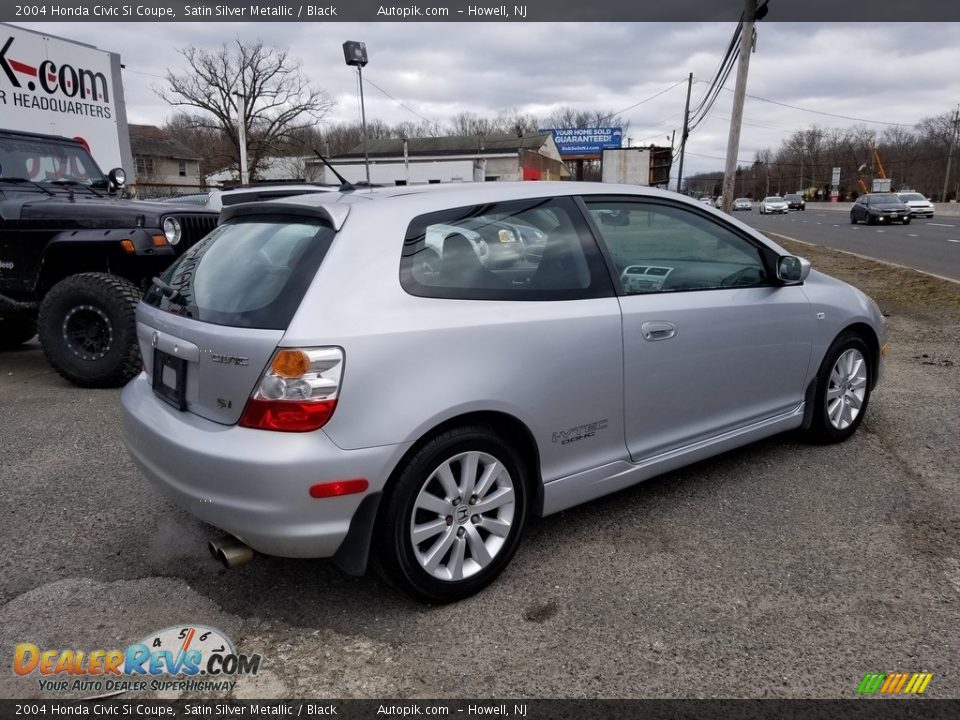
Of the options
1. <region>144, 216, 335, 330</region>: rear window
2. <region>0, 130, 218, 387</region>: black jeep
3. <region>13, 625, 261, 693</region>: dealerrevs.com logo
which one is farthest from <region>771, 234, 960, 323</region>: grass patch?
<region>13, 625, 261, 693</region>: dealerrevs.com logo

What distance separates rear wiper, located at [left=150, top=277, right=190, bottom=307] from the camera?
295cm

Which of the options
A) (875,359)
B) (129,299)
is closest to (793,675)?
(875,359)

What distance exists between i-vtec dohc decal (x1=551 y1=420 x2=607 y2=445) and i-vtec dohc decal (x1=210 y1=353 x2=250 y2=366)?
4.19 ft

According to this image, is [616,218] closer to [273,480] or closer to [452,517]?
[452,517]

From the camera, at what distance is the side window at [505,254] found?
277cm

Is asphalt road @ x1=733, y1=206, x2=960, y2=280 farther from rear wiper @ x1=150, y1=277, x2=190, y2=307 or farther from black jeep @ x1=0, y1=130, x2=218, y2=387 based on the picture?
rear wiper @ x1=150, y1=277, x2=190, y2=307

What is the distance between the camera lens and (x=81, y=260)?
6383mm

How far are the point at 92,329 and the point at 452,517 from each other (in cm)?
473

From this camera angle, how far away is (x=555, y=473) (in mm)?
3043

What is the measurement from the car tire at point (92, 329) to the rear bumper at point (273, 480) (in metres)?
3.78

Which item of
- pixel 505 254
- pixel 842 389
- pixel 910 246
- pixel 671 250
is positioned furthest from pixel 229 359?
pixel 910 246

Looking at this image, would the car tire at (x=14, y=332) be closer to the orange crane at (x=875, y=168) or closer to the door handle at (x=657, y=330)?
the door handle at (x=657, y=330)

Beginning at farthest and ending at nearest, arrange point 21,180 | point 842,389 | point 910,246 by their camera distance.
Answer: point 910,246, point 21,180, point 842,389

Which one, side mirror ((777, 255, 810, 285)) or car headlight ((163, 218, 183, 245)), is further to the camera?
car headlight ((163, 218, 183, 245))
